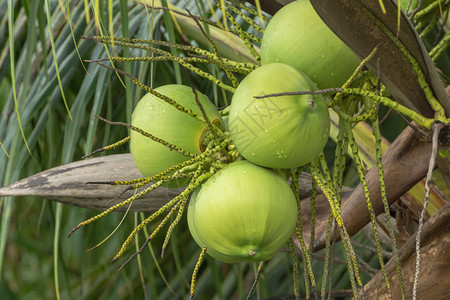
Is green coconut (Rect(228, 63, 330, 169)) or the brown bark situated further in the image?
the brown bark

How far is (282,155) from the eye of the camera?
2.00 feet

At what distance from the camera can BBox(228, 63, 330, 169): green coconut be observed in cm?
59

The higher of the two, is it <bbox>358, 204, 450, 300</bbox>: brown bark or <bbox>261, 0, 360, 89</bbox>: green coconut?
<bbox>261, 0, 360, 89</bbox>: green coconut

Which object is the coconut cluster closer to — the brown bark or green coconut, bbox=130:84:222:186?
green coconut, bbox=130:84:222:186

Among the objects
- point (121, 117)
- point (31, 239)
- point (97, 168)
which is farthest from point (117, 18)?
point (31, 239)

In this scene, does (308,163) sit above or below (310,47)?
below

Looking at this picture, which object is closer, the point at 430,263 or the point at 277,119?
the point at 277,119

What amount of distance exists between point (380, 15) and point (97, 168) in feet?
1.78

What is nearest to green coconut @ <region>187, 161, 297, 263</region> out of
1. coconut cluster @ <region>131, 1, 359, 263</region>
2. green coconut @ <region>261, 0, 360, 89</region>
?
coconut cluster @ <region>131, 1, 359, 263</region>

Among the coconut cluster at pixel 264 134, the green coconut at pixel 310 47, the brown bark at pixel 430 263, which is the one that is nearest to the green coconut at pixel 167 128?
the coconut cluster at pixel 264 134

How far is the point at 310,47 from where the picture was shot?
641 mm

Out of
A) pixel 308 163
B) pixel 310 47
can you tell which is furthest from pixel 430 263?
pixel 310 47

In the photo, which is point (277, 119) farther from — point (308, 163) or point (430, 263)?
point (430, 263)

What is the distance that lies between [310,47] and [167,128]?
17 centimetres
